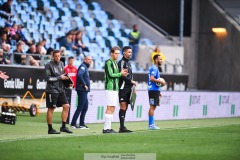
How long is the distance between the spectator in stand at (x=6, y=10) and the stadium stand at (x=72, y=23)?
1.22 feet

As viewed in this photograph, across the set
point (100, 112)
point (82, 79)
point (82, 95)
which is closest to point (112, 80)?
point (82, 79)

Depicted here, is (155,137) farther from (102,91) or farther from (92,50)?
(92,50)

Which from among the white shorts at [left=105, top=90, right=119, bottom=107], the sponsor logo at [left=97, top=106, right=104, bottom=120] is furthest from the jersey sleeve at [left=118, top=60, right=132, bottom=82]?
the sponsor logo at [left=97, top=106, right=104, bottom=120]

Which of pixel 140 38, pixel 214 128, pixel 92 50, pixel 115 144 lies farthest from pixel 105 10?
pixel 115 144

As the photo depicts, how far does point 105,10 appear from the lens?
139ft

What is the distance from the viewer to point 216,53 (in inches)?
1740

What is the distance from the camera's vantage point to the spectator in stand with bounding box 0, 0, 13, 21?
3247 centimetres

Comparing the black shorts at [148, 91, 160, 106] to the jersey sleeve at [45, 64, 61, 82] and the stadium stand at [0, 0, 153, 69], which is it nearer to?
the jersey sleeve at [45, 64, 61, 82]

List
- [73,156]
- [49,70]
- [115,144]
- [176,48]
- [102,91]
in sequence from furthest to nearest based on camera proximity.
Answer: [176,48], [102,91], [49,70], [115,144], [73,156]

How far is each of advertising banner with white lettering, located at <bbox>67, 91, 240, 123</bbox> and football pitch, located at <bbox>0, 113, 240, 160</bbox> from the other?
12.3ft

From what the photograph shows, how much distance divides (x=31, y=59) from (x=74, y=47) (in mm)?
4184

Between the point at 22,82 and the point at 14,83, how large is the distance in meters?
0.43

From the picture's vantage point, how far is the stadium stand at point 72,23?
34.7 m

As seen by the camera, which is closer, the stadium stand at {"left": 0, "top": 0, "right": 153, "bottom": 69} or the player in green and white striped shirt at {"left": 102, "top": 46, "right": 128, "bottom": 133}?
the player in green and white striped shirt at {"left": 102, "top": 46, "right": 128, "bottom": 133}
